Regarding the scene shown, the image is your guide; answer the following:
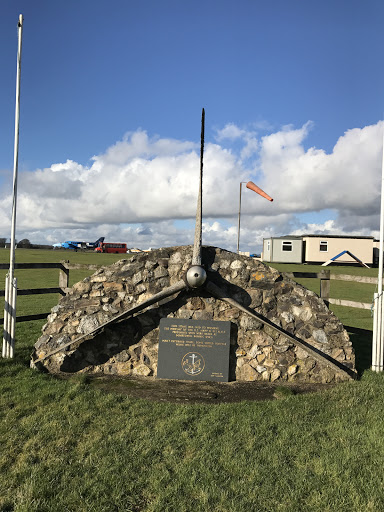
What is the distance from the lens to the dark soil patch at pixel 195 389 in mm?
5453

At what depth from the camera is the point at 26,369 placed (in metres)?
6.32

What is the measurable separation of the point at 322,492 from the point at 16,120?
25.1 feet

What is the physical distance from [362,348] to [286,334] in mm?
3696

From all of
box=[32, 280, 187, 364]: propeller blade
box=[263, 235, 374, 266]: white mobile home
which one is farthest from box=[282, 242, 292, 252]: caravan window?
box=[32, 280, 187, 364]: propeller blade

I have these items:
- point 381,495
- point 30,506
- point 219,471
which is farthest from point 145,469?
point 381,495

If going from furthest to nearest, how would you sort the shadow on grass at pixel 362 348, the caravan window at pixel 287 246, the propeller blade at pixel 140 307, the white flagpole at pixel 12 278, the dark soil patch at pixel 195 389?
the caravan window at pixel 287 246, the shadow on grass at pixel 362 348, the white flagpole at pixel 12 278, the propeller blade at pixel 140 307, the dark soil patch at pixel 195 389

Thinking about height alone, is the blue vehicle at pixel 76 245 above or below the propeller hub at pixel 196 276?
above

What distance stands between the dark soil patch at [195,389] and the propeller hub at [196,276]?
1674 millimetres

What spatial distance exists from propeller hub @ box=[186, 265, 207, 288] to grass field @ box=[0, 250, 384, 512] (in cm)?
199

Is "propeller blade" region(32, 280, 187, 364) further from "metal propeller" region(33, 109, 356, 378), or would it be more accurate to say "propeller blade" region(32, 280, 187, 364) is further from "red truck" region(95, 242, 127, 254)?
"red truck" region(95, 242, 127, 254)

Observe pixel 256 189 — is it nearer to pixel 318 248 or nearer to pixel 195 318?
pixel 195 318

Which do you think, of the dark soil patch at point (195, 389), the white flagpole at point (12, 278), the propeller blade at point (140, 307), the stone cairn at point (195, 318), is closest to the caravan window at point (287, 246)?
the stone cairn at point (195, 318)

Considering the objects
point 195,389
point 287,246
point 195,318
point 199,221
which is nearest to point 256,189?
point 199,221

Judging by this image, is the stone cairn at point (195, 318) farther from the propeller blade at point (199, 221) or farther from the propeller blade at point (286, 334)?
the propeller blade at point (199, 221)
